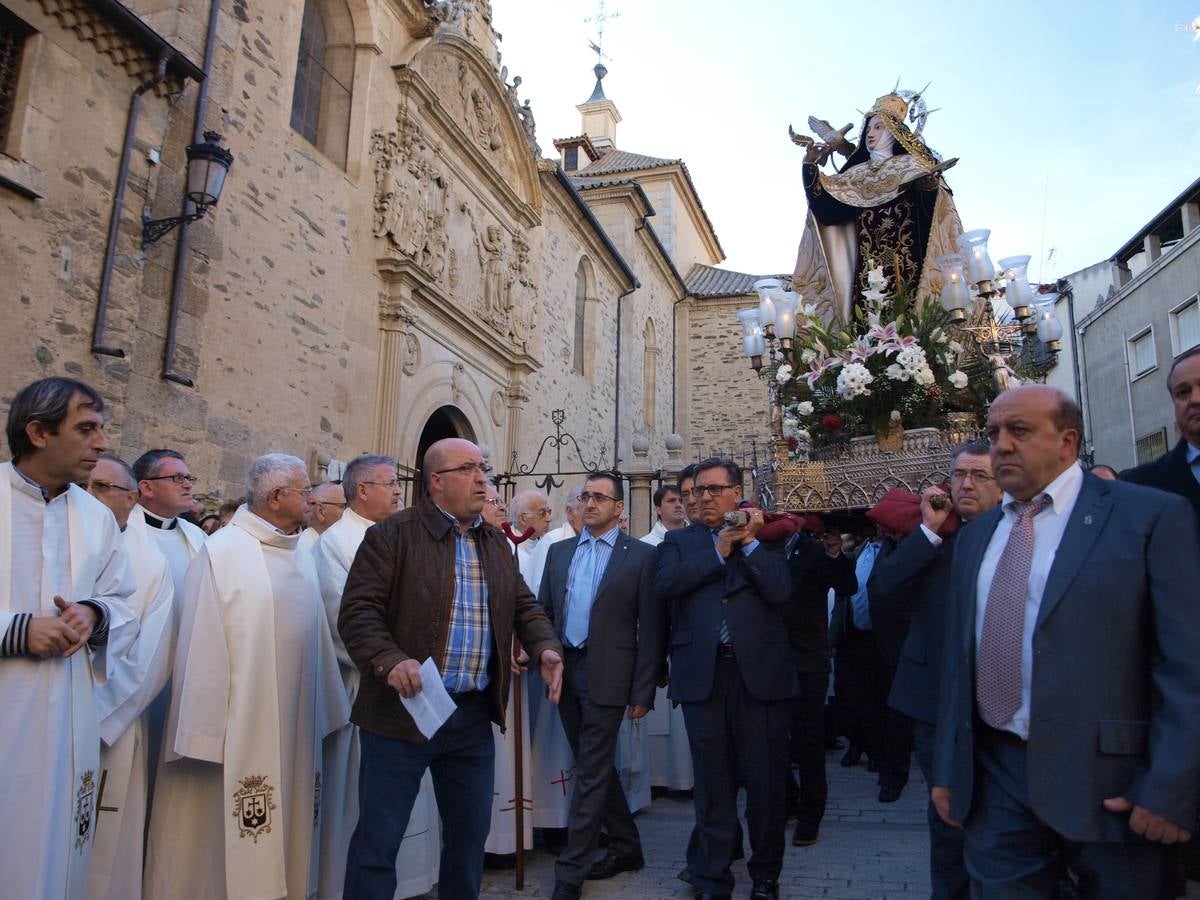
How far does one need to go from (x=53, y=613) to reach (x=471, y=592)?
146 centimetres

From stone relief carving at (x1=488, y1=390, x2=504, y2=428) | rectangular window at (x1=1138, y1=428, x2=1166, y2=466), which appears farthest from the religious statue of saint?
rectangular window at (x1=1138, y1=428, x2=1166, y2=466)

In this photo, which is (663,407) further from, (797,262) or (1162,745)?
(1162,745)

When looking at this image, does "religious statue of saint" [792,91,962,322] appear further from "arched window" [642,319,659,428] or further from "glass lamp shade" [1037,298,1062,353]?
"arched window" [642,319,659,428]

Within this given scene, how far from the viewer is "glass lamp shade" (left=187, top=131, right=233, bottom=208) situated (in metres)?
7.41

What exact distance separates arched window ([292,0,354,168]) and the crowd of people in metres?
6.94

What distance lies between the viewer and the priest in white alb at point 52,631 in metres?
2.68

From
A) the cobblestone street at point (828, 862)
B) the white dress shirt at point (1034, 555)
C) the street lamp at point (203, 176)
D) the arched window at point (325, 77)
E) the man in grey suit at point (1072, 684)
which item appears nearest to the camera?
the man in grey suit at point (1072, 684)

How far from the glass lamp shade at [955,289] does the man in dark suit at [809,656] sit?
7.23ft

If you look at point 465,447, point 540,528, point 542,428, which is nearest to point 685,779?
point 540,528

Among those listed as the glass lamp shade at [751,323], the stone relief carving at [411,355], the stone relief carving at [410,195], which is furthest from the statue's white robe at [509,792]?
the stone relief carving at [410,195]

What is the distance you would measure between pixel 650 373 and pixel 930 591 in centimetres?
2195

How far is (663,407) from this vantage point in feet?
85.6

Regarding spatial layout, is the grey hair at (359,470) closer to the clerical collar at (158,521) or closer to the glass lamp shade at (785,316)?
the clerical collar at (158,521)

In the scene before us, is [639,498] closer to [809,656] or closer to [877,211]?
[877,211]
